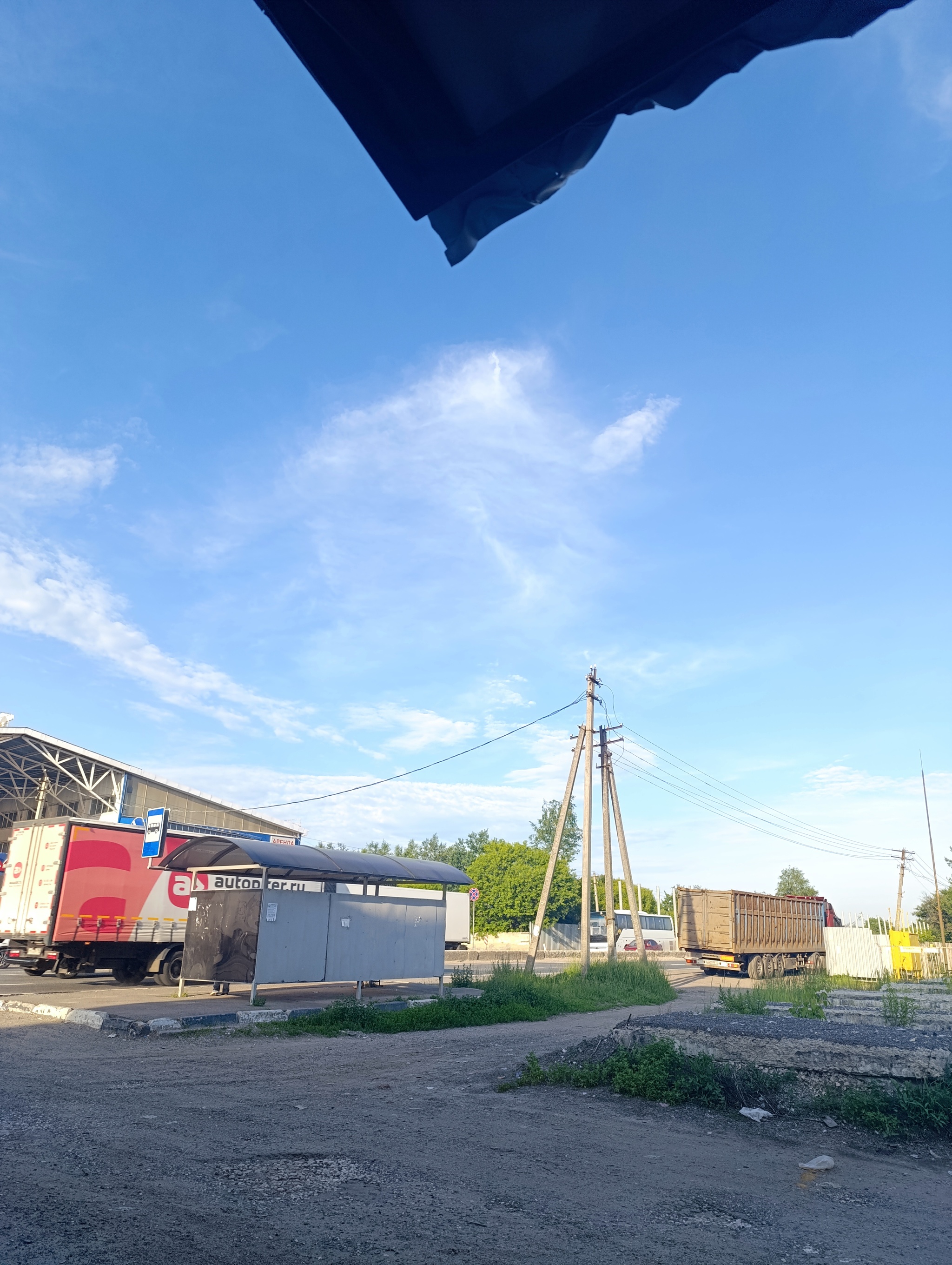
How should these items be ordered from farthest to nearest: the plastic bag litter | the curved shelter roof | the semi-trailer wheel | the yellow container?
the yellow container < the semi-trailer wheel < the curved shelter roof < the plastic bag litter

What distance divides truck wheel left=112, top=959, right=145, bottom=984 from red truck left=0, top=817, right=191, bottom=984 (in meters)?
0.02

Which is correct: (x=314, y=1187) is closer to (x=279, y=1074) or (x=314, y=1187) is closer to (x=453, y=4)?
(x=279, y=1074)

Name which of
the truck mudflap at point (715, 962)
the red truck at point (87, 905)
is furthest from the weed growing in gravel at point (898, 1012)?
the truck mudflap at point (715, 962)

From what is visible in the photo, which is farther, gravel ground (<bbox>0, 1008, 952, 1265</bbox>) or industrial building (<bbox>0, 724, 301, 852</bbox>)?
industrial building (<bbox>0, 724, 301, 852</bbox>)

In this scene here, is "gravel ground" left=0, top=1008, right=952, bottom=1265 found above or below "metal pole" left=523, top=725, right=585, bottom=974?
below

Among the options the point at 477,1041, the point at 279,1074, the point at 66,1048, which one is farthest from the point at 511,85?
the point at 477,1041

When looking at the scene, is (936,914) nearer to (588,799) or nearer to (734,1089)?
(588,799)

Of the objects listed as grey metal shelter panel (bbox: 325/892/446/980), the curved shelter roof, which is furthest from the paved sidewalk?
→ the curved shelter roof

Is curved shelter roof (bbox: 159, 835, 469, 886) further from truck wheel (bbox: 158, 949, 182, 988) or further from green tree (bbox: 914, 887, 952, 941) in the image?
green tree (bbox: 914, 887, 952, 941)

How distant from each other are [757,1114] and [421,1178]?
3.85 metres

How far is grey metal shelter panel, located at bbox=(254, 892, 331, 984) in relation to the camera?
52.0 ft

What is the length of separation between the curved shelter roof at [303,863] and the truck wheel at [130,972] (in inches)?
→ 187

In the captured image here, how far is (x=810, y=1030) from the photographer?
9195 millimetres

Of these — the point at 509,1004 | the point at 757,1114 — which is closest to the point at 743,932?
the point at 509,1004
